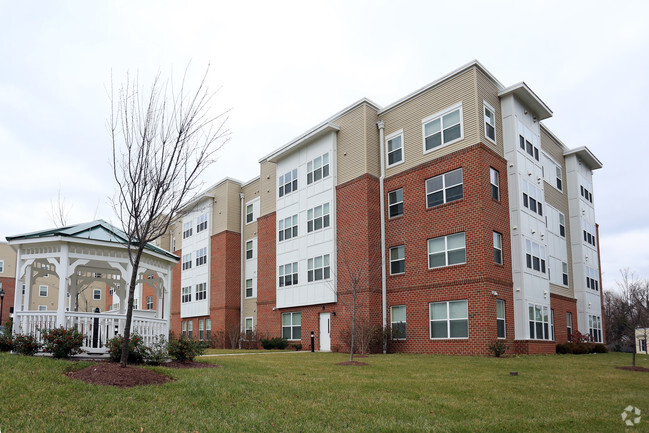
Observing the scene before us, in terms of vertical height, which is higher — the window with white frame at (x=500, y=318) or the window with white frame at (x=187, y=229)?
the window with white frame at (x=187, y=229)

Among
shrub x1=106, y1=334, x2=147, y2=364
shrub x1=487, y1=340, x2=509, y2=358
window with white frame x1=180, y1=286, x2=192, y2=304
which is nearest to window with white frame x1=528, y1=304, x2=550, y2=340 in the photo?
shrub x1=487, y1=340, x2=509, y2=358

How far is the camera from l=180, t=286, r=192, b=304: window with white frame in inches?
1710

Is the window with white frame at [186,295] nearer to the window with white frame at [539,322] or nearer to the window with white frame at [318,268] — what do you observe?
the window with white frame at [318,268]

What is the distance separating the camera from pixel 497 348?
20359 millimetres

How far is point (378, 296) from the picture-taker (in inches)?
1011

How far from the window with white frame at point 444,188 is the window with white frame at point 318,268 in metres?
6.82

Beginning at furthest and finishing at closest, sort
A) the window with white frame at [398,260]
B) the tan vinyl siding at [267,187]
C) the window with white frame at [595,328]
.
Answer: the tan vinyl siding at [267,187] < the window with white frame at [595,328] < the window with white frame at [398,260]

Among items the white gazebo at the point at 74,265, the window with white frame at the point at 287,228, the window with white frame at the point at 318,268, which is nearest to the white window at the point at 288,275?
the window with white frame at the point at 318,268

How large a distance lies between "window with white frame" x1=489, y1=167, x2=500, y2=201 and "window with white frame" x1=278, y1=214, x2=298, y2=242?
39.7ft

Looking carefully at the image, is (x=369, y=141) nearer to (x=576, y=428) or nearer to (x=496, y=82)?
(x=496, y=82)

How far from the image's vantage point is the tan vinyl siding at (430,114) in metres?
23.1

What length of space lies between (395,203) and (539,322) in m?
8.66

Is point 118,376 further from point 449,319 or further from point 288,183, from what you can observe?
point 288,183

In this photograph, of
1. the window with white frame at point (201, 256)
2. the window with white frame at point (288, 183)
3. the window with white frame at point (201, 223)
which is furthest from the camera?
the window with white frame at point (201, 223)
